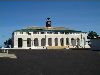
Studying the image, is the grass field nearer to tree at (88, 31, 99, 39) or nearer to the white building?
the white building

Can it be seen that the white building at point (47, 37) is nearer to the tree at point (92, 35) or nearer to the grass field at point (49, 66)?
the tree at point (92, 35)

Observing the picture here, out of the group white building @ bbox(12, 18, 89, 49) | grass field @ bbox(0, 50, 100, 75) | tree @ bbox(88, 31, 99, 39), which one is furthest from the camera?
tree @ bbox(88, 31, 99, 39)

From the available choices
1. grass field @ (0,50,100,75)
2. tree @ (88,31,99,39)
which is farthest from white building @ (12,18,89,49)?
grass field @ (0,50,100,75)

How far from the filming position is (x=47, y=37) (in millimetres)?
95188

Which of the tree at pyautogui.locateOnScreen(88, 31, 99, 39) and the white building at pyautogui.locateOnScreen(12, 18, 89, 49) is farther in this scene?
the tree at pyautogui.locateOnScreen(88, 31, 99, 39)

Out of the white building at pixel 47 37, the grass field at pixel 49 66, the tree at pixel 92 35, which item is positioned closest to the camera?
the grass field at pixel 49 66

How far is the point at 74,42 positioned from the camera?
9975 centimetres

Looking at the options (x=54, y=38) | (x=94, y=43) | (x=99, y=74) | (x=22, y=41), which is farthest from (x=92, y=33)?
(x=99, y=74)

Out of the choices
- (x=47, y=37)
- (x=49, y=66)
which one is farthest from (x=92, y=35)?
(x=49, y=66)

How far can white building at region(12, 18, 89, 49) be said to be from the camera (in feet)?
306

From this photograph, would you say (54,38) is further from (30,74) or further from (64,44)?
(30,74)

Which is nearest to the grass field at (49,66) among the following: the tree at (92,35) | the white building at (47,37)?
the white building at (47,37)

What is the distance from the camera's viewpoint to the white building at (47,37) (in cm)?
9325

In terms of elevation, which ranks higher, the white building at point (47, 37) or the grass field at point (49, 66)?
the white building at point (47, 37)
